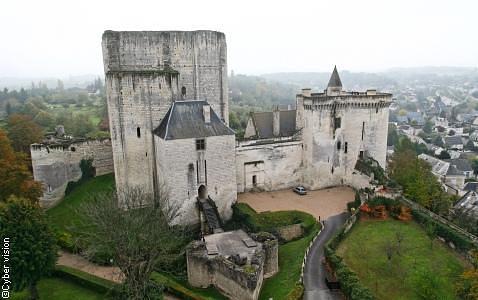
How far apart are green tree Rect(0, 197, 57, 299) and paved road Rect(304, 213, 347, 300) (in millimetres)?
16766

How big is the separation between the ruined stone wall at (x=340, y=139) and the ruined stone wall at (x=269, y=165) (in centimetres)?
131

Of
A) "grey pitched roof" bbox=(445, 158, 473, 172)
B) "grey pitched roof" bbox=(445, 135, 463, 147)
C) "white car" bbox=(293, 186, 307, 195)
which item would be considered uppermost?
"white car" bbox=(293, 186, 307, 195)

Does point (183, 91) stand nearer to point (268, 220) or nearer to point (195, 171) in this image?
point (195, 171)

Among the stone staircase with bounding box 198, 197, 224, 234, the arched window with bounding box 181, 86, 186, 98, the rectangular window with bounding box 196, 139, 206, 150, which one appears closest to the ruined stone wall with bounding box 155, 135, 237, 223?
the rectangular window with bounding box 196, 139, 206, 150

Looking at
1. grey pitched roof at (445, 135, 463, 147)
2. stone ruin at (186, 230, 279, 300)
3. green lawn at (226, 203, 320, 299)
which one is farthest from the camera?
grey pitched roof at (445, 135, 463, 147)

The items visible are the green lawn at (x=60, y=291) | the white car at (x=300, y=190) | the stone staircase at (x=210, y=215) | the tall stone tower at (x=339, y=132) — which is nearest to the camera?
the green lawn at (x=60, y=291)

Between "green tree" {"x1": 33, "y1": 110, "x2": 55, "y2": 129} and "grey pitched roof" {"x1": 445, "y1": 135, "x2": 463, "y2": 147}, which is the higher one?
"green tree" {"x1": 33, "y1": 110, "x2": 55, "y2": 129}

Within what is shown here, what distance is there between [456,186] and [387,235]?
143 ft

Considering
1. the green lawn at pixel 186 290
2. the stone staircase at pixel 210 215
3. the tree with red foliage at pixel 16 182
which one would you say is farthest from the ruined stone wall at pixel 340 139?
the tree with red foliage at pixel 16 182

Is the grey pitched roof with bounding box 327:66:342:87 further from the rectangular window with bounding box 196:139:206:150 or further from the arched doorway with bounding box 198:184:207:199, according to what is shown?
the arched doorway with bounding box 198:184:207:199

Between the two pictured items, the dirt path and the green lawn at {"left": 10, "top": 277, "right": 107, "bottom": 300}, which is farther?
the dirt path

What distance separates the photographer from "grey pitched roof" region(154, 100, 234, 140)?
34.0 meters

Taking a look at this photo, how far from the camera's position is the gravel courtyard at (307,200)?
36.8 meters

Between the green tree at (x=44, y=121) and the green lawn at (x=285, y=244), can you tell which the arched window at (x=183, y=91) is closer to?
the green lawn at (x=285, y=244)
